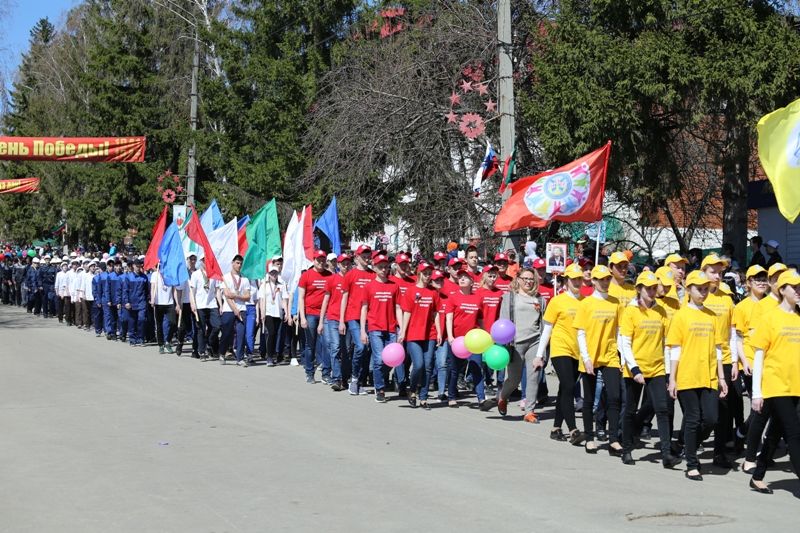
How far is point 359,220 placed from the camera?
99.4 feet

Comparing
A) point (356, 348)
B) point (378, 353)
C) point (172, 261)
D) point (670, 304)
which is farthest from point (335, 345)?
point (172, 261)

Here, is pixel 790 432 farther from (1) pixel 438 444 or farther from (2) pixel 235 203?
(2) pixel 235 203

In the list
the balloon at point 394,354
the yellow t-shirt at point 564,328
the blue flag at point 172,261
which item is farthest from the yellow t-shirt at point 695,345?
the blue flag at point 172,261

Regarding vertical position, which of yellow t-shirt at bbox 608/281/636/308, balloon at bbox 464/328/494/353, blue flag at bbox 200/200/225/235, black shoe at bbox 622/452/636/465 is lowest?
black shoe at bbox 622/452/636/465

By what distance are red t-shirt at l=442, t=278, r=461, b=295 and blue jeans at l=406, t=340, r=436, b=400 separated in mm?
697

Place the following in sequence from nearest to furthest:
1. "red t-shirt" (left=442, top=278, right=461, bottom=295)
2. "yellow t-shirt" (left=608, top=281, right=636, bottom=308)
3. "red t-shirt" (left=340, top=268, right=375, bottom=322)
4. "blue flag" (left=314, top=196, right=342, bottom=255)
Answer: "yellow t-shirt" (left=608, top=281, right=636, bottom=308), "red t-shirt" (left=442, top=278, right=461, bottom=295), "red t-shirt" (left=340, top=268, right=375, bottom=322), "blue flag" (left=314, top=196, right=342, bottom=255)

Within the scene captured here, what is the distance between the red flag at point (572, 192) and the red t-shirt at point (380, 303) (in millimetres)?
2679

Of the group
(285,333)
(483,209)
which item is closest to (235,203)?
(483,209)

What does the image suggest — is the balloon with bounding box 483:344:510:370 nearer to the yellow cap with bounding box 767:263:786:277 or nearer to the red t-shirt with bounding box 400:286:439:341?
the red t-shirt with bounding box 400:286:439:341

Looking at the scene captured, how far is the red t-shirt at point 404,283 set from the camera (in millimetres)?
14183

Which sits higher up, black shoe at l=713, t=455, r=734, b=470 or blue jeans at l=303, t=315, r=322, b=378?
blue jeans at l=303, t=315, r=322, b=378

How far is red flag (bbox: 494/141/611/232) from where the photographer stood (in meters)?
15.2

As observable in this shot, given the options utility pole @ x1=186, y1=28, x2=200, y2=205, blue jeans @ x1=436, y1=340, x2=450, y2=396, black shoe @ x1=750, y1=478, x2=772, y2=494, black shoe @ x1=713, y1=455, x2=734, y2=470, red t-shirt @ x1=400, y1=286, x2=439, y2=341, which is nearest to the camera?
black shoe @ x1=750, y1=478, x2=772, y2=494

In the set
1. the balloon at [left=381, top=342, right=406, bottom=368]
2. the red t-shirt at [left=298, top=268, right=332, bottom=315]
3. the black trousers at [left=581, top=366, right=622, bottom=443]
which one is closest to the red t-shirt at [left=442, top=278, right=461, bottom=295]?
the balloon at [left=381, top=342, right=406, bottom=368]
